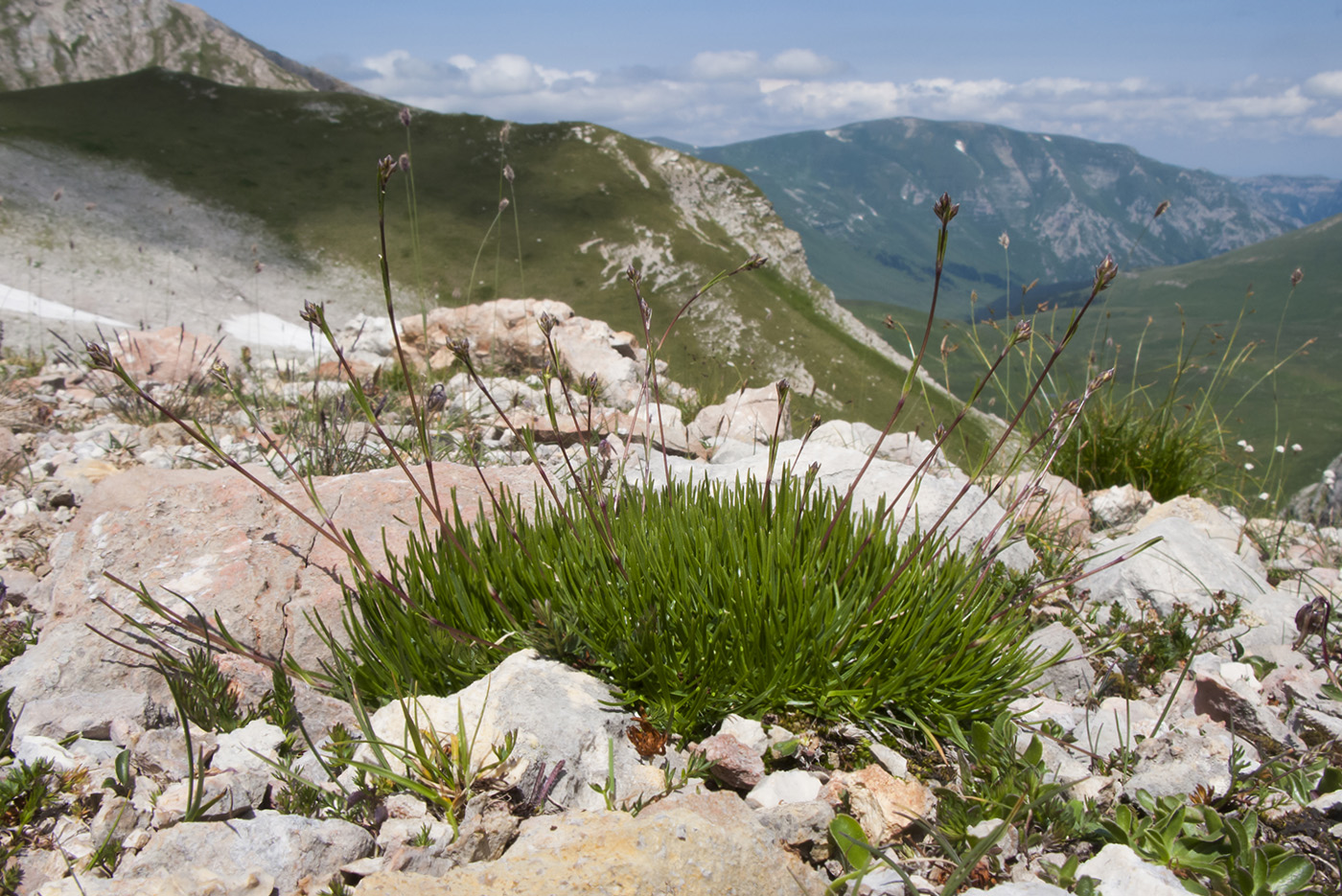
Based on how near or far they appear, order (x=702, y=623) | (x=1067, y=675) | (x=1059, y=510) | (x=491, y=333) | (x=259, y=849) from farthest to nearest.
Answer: (x=491, y=333), (x=1059, y=510), (x=1067, y=675), (x=702, y=623), (x=259, y=849)

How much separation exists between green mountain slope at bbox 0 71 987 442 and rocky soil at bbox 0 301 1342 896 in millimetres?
34983

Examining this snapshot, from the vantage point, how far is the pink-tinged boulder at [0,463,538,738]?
2.78m

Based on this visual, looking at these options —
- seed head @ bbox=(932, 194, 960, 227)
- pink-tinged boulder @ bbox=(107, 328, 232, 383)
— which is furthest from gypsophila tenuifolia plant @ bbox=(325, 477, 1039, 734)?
pink-tinged boulder @ bbox=(107, 328, 232, 383)

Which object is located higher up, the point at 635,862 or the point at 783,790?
the point at 635,862

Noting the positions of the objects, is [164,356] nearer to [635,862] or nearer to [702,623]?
[702,623]

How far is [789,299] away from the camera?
220 feet

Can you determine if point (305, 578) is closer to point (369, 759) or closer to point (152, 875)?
point (369, 759)

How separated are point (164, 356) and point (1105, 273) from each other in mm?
10617

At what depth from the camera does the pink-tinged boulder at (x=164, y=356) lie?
8.62m

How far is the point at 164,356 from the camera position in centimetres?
935

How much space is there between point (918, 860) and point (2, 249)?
33.5 m

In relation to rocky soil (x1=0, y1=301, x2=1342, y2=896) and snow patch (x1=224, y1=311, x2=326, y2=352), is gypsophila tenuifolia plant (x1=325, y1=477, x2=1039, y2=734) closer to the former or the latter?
rocky soil (x1=0, y1=301, x2=1342, y2=896)

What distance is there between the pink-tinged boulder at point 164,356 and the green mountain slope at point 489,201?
97.2 feet

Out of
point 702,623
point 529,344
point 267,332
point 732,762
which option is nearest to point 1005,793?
point 732,762
